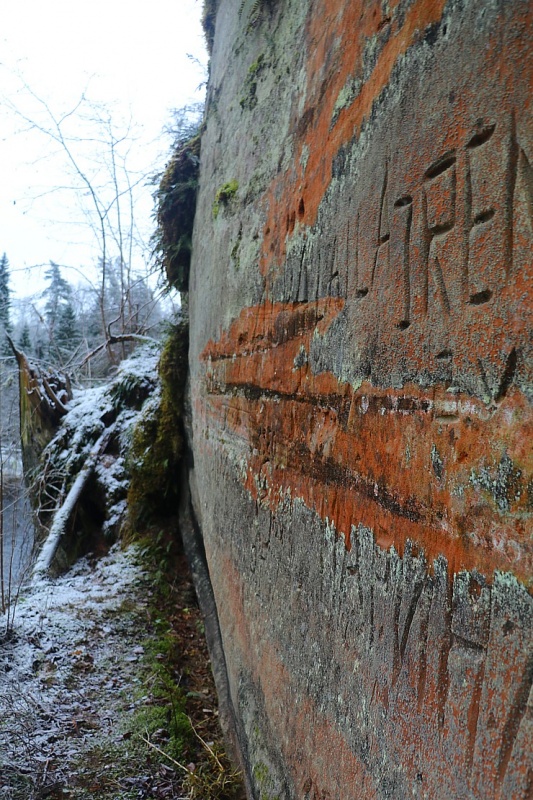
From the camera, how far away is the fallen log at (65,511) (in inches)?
216

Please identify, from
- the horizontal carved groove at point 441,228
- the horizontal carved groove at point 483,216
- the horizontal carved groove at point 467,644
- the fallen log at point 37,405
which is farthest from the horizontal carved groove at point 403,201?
the fallen log at point 37,405

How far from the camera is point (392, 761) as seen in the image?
48.8 inches

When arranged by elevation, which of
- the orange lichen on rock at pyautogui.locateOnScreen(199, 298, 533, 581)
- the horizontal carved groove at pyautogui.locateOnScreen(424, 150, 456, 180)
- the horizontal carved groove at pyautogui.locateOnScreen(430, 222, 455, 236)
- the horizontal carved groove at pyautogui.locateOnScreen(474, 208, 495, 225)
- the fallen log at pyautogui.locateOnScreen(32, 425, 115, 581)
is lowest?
the fallen log at pyautogui.locateOnScreen(32, 425, 115, 581)

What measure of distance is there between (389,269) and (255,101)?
2.15 m

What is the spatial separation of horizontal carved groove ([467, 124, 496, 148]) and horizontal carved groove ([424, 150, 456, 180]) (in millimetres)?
59

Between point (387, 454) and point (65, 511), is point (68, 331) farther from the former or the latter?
point (387, 454)

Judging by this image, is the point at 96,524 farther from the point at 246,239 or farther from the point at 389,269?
the point at 389,269

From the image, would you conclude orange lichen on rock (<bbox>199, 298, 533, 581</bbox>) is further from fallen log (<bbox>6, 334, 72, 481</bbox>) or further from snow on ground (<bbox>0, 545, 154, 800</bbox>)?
fallen log (<bbox>6, 334, 72, 481</bbox>)

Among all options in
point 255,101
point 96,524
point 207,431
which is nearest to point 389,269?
point 255,101

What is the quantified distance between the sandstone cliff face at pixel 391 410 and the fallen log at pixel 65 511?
353 cm

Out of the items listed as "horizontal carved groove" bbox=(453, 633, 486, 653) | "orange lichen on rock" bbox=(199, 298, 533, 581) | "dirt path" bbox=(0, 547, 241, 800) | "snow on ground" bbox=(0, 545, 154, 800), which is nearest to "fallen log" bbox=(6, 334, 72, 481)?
"snow on ground" bbox=(0, 545, 154, 800)

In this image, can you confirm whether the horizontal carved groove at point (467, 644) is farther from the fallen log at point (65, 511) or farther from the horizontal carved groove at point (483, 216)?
the fallen log at point (65, 511)

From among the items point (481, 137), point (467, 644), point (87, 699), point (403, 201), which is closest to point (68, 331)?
point (87, 699)

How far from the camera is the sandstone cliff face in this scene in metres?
0.93
